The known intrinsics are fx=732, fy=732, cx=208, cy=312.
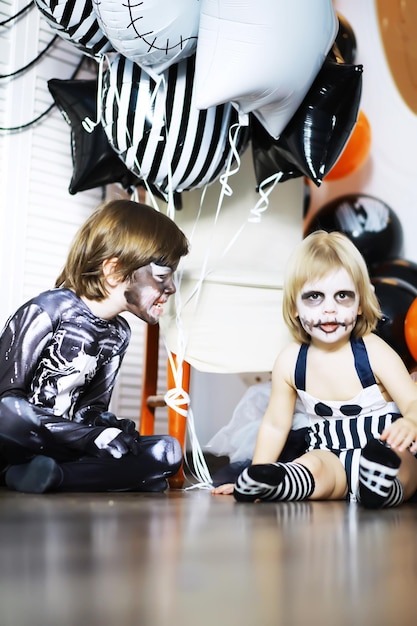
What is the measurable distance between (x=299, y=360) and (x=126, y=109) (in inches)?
22.9

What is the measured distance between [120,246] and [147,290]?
89 mm

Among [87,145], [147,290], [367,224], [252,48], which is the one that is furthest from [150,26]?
[367,224]

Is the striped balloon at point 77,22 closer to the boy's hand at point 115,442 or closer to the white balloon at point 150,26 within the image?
the white balloon at point 150,26

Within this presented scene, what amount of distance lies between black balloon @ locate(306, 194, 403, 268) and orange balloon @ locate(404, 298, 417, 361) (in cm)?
29

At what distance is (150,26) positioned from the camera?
1264 mm

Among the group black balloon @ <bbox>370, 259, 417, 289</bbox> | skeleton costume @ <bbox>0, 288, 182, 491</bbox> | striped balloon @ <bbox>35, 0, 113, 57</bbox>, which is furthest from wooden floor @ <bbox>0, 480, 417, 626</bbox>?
black balloon @ <bbox>370, 259, 417, 289</bbox>

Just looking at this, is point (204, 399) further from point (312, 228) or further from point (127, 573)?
point (127, 573)

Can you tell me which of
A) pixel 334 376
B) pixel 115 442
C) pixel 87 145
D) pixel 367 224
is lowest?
pixel 115 442

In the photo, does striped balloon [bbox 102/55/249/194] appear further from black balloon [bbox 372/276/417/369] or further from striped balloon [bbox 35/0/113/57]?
black balloon [bbox 372/276/417/369]

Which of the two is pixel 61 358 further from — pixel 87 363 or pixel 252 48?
pixel 252 48

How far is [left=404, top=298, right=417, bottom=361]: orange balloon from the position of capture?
1.65 metres

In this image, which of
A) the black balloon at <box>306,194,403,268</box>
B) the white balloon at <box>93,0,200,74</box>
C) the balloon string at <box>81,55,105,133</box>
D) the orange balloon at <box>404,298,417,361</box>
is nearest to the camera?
the white balloon at <box>93,0,200,74</box>

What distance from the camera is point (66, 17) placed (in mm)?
1394

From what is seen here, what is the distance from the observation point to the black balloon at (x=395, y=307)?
1.70m
